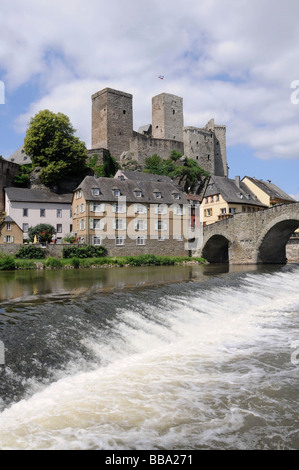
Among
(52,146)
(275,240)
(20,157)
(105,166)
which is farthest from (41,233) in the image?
(20,157)

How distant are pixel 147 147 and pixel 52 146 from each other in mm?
21564

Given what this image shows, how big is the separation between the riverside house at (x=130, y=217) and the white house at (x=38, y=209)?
3052mm

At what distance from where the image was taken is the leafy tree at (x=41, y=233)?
39500 millimetres

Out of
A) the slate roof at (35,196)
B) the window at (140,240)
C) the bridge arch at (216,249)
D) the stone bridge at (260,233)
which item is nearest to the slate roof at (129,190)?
the window at (140,240)

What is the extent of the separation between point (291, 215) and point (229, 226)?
763cm

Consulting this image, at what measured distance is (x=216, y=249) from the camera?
43.4m

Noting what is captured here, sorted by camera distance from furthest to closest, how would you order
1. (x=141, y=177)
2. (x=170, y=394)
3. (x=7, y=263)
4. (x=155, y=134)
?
(x=155, y=134), (x=141, y=177), (x=7, y=263), (x=170, y=394)

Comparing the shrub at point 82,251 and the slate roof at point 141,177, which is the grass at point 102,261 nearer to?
the shrub at point 82,251

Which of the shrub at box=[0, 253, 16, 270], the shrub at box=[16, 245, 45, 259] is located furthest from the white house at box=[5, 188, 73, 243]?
the shrub at box=[0, 253, 16, 270]

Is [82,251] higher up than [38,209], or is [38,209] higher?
[38,209]

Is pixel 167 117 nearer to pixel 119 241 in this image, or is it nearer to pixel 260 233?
pixel 119 241
